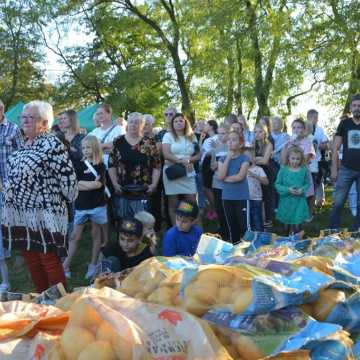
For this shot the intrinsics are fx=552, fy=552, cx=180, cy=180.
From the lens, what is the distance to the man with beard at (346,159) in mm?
6613

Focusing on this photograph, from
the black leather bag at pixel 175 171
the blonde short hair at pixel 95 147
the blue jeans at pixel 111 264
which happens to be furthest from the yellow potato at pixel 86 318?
the black leather bag at pixel 175 171

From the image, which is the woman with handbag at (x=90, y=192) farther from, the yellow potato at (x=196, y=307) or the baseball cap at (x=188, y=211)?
the yellow potato at (x=196, y=307)

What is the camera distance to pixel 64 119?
6.37 meters

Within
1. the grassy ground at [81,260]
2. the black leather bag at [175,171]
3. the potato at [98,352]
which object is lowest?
the grassy ground at [81,260]

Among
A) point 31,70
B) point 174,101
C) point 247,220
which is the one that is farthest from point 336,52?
point 31,70

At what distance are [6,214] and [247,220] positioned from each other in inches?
115

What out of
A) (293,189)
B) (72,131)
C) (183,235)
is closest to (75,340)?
(183,235)

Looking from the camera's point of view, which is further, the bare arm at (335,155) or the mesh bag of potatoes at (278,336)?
the bare arm at (335,155)

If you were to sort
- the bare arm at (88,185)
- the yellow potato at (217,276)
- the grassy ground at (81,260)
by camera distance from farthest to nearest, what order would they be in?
the bare arm at (88,185) → the grassy ground at (81,260) → the yellow potato at (217,276)

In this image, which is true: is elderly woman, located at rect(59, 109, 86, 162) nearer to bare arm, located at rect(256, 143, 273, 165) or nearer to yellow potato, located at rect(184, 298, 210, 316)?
bare arm, located at rect(256, 143, 273, 165)

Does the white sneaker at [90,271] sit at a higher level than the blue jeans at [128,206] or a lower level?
lower

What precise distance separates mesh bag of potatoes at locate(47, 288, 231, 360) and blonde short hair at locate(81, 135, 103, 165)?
4.04m

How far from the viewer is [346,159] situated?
6.69 m

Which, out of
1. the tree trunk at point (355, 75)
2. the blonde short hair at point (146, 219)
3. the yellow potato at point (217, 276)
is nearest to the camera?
the yellow potato at point (217, 276)
